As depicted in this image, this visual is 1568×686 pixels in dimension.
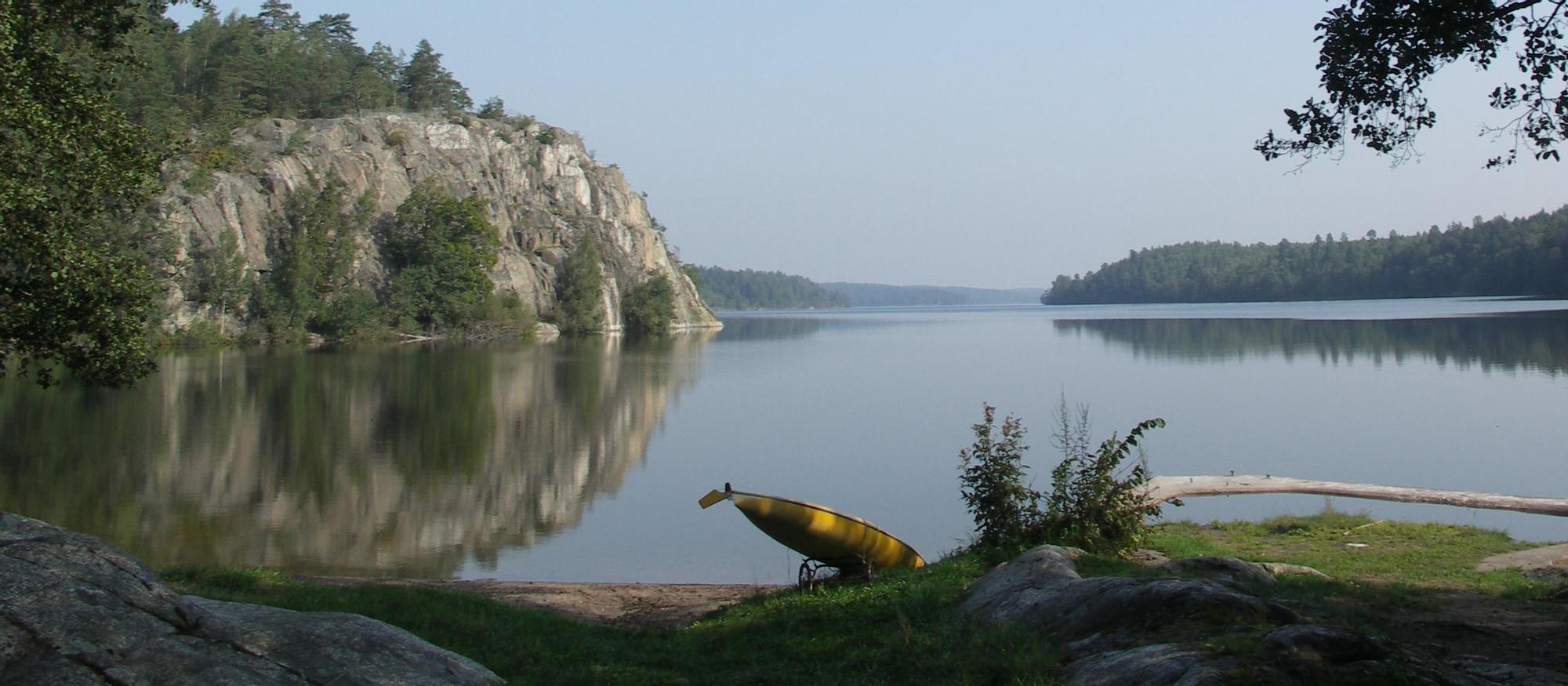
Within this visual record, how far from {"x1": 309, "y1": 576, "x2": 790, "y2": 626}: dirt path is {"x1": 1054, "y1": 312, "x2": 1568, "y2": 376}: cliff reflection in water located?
40.3 metres

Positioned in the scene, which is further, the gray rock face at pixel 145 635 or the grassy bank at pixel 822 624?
the grassy bank at pixel 822 624

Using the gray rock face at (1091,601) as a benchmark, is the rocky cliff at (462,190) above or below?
above

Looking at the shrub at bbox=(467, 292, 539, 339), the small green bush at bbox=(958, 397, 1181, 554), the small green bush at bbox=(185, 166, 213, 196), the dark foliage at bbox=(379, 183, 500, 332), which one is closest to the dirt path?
the small green bush at bbox=(958, 397, 1181, 554)

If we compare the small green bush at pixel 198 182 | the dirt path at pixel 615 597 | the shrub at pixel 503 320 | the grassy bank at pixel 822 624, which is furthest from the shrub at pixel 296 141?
the grassy bank at pixel 822 624

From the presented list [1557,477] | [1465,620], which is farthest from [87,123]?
[1557,477]

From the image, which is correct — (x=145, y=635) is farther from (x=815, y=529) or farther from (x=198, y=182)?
(x=198, y=182)

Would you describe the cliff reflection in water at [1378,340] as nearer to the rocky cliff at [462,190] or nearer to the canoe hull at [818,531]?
the canoe hull at [818,531]

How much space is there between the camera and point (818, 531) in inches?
443

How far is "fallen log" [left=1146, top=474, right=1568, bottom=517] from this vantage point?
17.0 metres

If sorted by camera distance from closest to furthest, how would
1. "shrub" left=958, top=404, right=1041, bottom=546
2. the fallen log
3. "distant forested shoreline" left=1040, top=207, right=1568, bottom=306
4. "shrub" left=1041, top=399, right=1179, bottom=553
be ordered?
"shrub" left=1041, top=399, right=1179, bottom=553, "shrub" left=958, top=404, right=1041, bottom=546, the fallen log, "distant forested shoreline" left=1040, top=207, right=1568, bottom=306

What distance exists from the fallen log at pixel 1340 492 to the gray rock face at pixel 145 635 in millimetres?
13352

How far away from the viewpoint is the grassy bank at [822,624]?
7613 millimetres

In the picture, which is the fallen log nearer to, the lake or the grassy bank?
the lake

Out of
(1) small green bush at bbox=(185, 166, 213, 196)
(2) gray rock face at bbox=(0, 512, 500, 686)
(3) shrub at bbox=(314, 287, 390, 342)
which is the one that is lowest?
(2) gray rock face at bbox=(0, 512, 500, 686)
